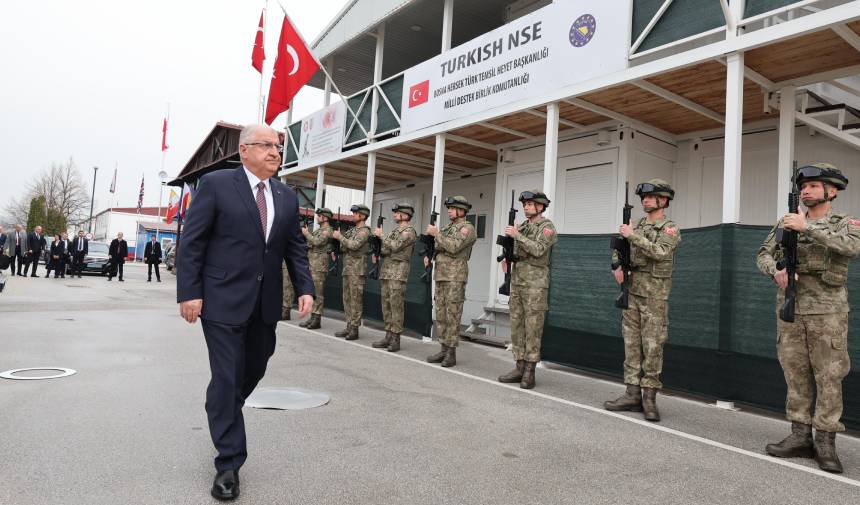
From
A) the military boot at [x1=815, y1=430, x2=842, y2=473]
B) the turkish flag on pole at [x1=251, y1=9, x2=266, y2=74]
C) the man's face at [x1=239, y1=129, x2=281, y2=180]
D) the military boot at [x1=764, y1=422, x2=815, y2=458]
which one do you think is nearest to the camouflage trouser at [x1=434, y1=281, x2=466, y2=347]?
the military boot at [x1=764, y1=422, x2=815, y2=458]

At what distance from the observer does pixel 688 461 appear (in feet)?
11.5

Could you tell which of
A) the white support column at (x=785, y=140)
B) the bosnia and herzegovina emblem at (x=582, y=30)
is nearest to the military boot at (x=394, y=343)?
the bosnia and herzegovina emblem at (x=582, y=30)

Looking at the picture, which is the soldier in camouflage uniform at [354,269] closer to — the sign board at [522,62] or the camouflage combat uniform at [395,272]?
the camouflage combat uniform at [395,272]

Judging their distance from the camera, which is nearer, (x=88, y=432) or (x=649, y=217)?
(x=88, y=432)

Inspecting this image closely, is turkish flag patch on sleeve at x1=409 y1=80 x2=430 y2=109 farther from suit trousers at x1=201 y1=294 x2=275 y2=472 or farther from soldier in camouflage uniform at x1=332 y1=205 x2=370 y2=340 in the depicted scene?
suit trousers at x1=201 y1=294 x2=275 y2=472

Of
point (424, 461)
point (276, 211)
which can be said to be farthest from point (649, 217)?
point (276, 211)

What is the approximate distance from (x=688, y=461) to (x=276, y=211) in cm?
301

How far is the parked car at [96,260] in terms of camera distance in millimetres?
22125

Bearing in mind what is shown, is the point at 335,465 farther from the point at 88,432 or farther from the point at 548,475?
the point at 88,432

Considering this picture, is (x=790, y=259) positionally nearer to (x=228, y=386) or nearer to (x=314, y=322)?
(x=228, y=386)

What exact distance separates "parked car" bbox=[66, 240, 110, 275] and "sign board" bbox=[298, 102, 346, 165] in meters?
13.2

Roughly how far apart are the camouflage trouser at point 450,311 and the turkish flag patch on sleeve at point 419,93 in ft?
13.8

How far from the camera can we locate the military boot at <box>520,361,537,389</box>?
558cm

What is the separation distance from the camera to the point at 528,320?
575 cm
